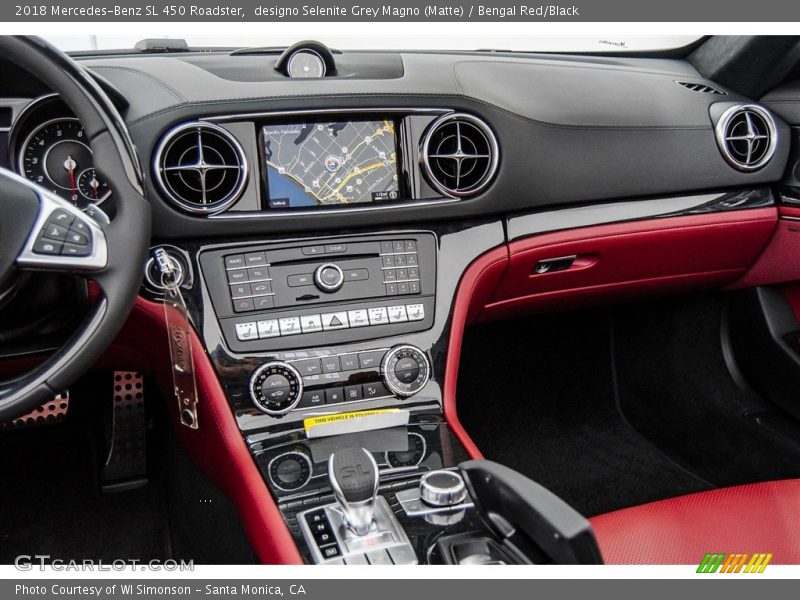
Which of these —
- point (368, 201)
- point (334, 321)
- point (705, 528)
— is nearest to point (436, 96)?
point (368, 201)

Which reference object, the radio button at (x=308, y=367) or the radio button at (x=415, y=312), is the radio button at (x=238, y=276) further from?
the radio button at (x=415, y=312)

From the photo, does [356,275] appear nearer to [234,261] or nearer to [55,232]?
[234,261]

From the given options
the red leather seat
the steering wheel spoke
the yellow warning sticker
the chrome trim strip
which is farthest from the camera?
the chrome trim strip

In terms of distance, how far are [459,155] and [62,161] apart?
30.4 inches

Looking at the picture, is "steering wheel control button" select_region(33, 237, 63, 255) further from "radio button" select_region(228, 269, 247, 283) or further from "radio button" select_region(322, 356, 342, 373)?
"radio button" select_region(322, 356, 342, 373)

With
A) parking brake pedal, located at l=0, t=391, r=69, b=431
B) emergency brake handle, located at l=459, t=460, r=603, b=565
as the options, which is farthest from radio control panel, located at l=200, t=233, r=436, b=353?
parking brake pedal, located at l=0, t=391, r=69, b=431

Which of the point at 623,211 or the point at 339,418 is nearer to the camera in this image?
the point at 339,418

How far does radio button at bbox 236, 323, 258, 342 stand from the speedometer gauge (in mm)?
341

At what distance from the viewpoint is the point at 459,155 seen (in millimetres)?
1552

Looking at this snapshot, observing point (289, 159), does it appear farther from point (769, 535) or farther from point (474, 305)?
point (769, 535)

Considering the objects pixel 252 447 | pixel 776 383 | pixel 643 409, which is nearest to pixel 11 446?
pixel 252 447

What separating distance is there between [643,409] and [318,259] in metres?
1.27

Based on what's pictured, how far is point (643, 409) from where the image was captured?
2.26 meters

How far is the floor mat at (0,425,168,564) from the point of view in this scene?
6.00 feet
